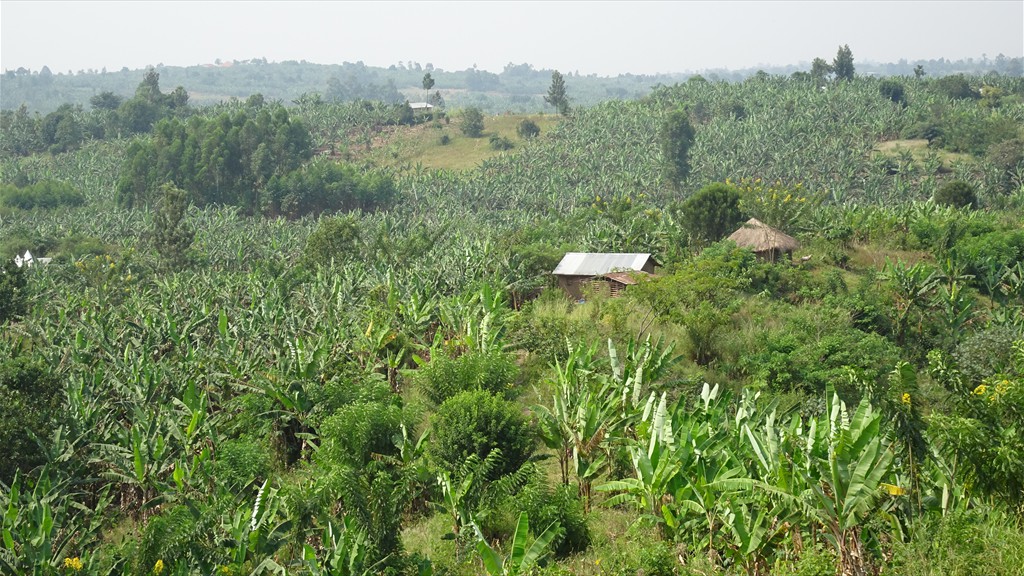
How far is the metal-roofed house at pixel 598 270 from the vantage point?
29109 millimetres

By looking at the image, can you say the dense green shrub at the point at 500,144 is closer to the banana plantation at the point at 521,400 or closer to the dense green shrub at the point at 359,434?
the banana plantation at the point at 521,400

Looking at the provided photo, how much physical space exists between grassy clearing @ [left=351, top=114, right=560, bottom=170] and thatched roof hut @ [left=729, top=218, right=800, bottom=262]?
40.6 metres

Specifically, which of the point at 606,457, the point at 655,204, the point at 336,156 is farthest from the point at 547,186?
the point at 606,457

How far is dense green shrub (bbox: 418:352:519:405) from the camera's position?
50.8 feet

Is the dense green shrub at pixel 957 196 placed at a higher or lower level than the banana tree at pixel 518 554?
lower

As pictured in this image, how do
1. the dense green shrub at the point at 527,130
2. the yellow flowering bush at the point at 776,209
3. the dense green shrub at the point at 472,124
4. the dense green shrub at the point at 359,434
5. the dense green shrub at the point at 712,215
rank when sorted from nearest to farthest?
the dense green shrub at the point at 359,434 < the dense green shrub at the point at 712,215 < the yellow flowering bush at the point at 776,209 < the dense green shrub at the point at 527,130 < the dense green shrub at the point at 472,124

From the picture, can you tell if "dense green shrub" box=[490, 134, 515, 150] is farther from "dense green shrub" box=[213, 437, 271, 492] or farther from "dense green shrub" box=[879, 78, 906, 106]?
"dense green shrub" box=[213, 437, 271, 492]

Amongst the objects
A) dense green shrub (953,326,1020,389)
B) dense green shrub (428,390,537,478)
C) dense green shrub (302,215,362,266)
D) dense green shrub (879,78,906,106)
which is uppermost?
dense green shrub (879,78,906,106)

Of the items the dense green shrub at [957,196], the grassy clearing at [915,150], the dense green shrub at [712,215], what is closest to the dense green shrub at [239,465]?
the dense green shrub at [712,215]

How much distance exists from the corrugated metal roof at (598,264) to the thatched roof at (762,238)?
5.56 meters

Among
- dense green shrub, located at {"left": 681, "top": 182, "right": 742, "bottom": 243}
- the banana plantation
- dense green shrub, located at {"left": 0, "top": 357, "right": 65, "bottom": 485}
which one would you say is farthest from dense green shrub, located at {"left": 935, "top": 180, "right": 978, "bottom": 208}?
dense green shrub, located at {"left": 0, "top": 357, "right": 65, "bottom": 485}

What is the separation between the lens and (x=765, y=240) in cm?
3441

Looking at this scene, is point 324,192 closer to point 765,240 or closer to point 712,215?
point 712,215

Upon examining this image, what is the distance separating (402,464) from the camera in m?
13.2
